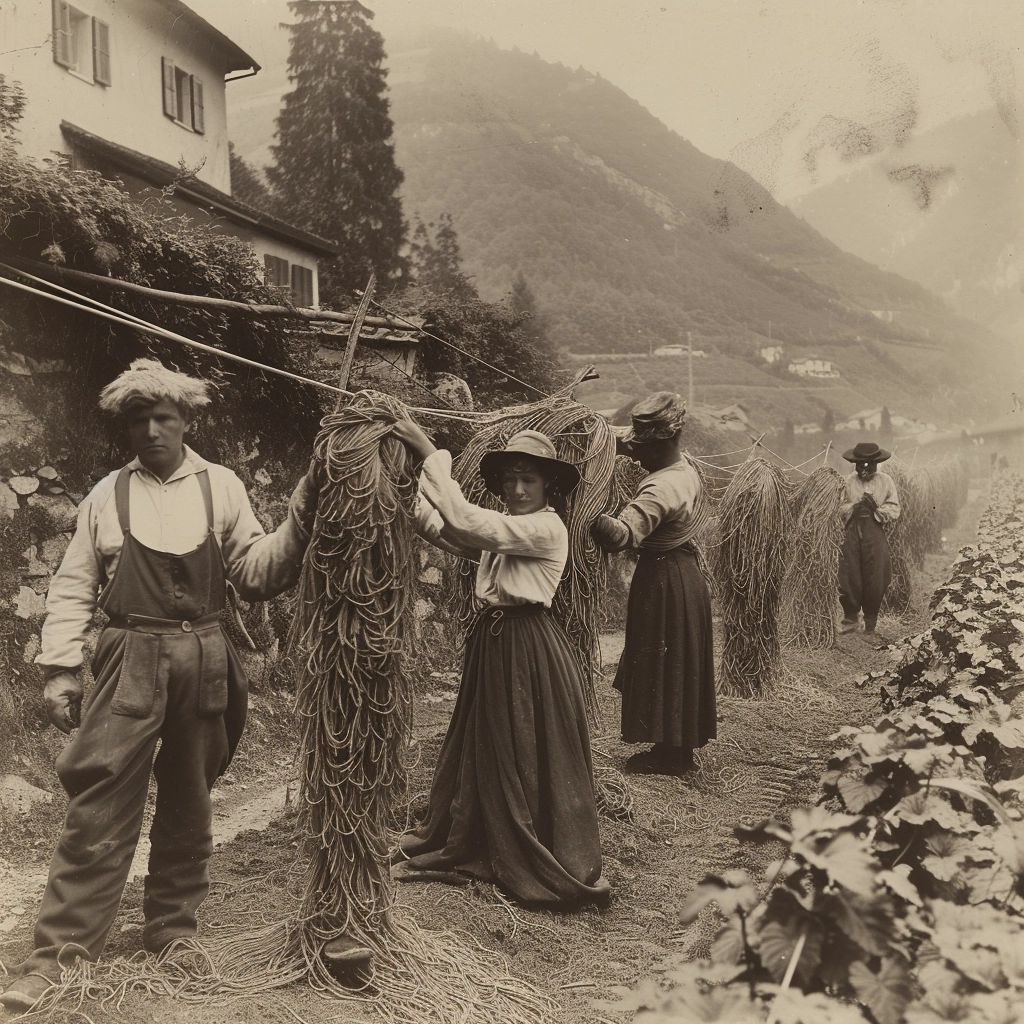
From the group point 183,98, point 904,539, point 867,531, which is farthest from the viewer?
point 183,98

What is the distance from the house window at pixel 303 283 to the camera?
18156 mm

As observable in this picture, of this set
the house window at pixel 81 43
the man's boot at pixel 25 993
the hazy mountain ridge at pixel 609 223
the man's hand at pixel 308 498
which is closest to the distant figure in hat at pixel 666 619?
the man's hand at pixel 308 498

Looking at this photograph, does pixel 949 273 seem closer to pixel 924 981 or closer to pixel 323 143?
pixel 323 143

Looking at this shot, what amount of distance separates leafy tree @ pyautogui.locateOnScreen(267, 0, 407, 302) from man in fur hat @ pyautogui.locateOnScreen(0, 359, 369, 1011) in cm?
2193

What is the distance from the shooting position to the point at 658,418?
5.53 m

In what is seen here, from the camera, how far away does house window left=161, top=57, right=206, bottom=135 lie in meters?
16.7

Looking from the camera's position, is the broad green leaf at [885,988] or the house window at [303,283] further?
the house window at [303,283]

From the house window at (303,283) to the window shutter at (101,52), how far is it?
14.1ft

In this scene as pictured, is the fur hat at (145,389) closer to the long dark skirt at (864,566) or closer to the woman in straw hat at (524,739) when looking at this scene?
the woman in straw hat at (524,739)

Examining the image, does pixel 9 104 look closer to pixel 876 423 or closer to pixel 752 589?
pixel 752 589

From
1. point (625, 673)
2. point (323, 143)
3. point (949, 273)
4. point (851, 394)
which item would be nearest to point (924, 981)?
point (625, 673)

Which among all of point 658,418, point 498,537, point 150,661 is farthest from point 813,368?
point 150,661

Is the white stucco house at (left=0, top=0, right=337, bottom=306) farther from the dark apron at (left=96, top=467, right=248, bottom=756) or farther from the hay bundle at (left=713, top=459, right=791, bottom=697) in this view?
the dark apron at (left=96, top=467, right=248, bottom=756)

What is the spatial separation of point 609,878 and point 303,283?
1609cm
